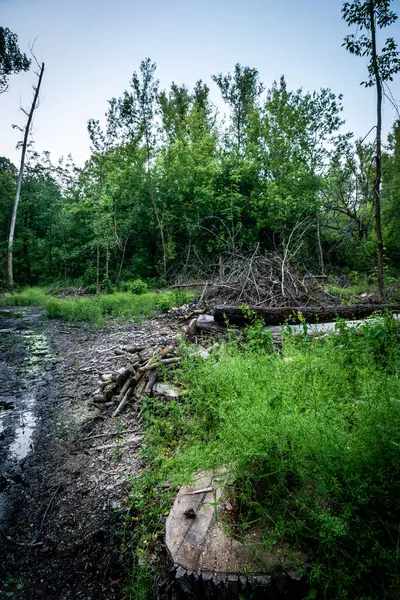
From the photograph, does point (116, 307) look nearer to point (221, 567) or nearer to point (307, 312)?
point (307, 312)

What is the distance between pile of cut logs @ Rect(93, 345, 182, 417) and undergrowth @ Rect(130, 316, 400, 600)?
3.96ft

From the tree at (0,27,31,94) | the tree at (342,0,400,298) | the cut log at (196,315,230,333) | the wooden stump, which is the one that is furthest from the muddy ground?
the tree at (0,27,31,94)

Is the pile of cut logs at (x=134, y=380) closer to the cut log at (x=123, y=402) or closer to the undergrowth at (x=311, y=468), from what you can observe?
the cut log at (x=123, y=402)

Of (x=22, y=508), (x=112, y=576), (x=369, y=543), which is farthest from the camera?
(x=22, y=508)

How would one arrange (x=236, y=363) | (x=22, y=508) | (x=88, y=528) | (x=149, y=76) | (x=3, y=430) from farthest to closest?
(x=149, y=76), (x=3, y=430), (x=236, y=363), (x=22, y=508), (x=88, y=528)

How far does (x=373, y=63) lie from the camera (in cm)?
659

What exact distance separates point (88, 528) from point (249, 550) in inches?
59.6

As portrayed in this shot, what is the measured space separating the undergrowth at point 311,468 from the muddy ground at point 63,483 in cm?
28

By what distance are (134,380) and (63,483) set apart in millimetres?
1621

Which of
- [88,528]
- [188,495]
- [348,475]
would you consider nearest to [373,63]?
[348,475]

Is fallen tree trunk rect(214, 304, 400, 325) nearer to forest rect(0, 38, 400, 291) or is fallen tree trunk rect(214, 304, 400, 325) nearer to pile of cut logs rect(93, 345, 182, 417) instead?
pile of cut logs rect(93, 345, 182, 417)

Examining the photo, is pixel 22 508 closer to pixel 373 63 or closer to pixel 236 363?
pixel 236 363

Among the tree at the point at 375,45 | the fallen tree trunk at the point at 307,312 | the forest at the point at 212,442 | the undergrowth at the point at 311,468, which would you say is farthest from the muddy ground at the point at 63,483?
the tree at the point at 375,45

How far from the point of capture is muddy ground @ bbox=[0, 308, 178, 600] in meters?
2.01
